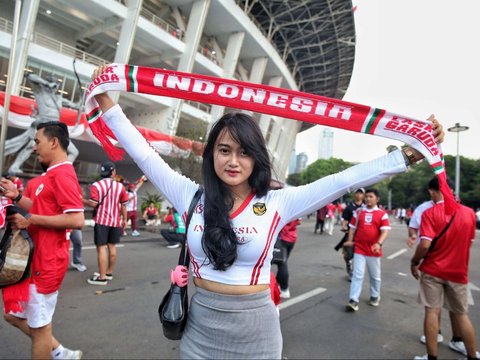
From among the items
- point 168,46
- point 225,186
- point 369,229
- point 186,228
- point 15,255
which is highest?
point 168,46

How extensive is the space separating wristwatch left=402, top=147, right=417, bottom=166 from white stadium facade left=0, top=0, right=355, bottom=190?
8.36 meters

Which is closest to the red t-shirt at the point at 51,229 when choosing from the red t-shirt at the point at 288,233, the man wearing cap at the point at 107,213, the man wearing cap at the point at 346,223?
the man wearing cap at the point at 107,213

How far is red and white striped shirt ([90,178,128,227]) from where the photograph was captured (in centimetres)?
529

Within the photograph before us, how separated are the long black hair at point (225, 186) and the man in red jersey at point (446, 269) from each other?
2.33m

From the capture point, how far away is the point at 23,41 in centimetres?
1375

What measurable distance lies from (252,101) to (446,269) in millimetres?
2733

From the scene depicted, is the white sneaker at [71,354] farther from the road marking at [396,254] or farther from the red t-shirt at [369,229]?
the road marking at [396,254]

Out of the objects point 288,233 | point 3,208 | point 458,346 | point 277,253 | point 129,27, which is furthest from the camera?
point 129,27

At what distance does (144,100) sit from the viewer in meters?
19.4

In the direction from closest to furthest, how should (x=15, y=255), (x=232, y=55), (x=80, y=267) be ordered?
(x=15, y=255), (x=80, y=267), (x=232, y=55)

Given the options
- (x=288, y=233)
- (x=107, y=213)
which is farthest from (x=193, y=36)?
(x=288, y=233)

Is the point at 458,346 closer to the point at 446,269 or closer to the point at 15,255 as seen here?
the point at 446,269

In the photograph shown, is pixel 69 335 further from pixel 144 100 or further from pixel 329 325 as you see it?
pixel 144 100

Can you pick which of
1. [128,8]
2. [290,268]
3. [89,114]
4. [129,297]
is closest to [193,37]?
[128,8]
